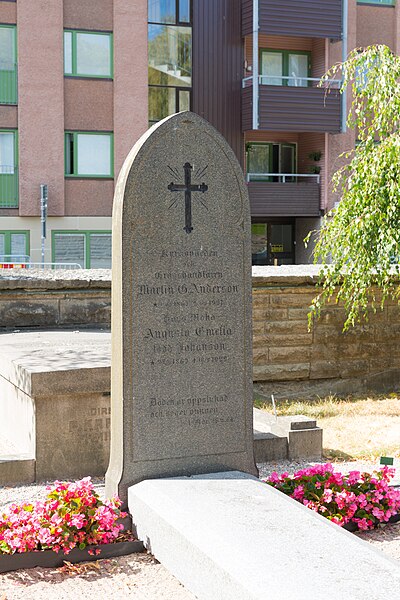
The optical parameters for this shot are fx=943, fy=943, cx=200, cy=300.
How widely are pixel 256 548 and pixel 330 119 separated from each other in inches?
1111

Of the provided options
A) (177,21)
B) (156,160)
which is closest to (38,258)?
(177,21)

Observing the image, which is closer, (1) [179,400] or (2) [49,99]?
(1) [179,400]

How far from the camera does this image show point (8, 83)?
96.1 ft

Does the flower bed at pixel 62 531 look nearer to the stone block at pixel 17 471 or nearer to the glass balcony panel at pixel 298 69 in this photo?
the stone block at pixel 17 471

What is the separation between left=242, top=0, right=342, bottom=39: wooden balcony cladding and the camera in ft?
100

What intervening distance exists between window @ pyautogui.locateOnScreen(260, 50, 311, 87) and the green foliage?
69.3ft

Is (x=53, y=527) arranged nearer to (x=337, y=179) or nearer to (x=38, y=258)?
(x=337, y=179)

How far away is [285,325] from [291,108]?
19834 mm

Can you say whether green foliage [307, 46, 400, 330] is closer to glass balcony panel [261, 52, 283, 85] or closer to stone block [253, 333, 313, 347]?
stone block [253, 333, 313, 347]

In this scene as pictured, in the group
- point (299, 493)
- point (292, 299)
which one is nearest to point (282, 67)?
point (292, 299)

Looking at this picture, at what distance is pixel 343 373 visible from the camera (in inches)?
504

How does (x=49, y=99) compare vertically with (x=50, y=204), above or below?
above

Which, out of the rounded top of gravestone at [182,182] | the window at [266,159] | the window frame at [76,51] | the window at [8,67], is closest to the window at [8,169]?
the window at [8,67]

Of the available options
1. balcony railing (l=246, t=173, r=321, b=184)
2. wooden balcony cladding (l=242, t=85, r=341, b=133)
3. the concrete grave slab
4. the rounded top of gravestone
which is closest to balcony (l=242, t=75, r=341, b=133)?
wooden balcony cladding (l=242, t=85, r=341, b=133)
